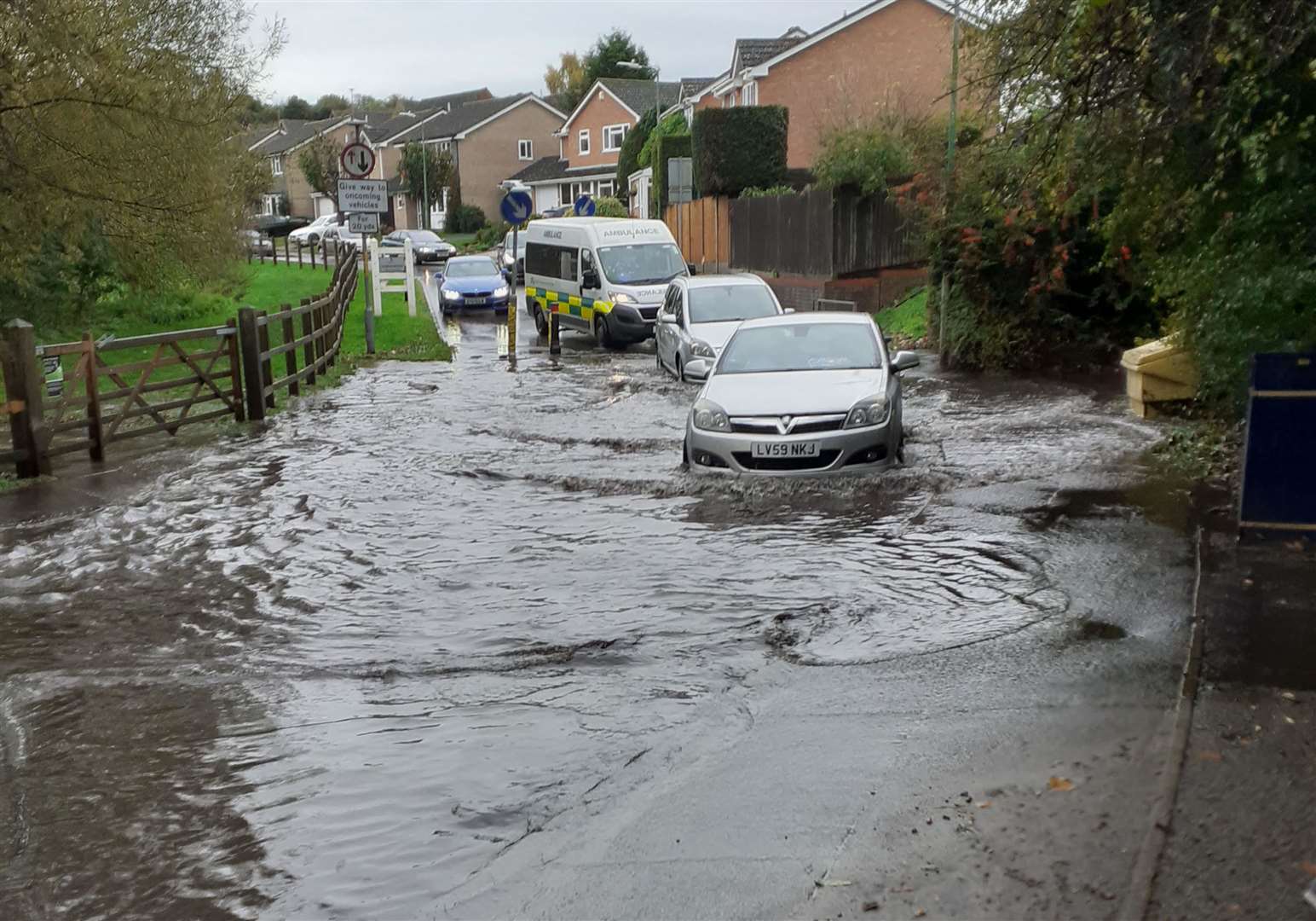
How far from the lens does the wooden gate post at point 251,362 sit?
16219 mm

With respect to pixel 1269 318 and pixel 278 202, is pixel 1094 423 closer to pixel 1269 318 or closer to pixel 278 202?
pixel 1269 318

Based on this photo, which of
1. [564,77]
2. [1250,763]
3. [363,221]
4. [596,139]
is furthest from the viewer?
[564,77]

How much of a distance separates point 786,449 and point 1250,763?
6.35m

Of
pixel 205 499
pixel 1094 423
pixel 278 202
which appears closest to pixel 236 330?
pixel 205 499

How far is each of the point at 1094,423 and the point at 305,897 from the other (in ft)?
39.6

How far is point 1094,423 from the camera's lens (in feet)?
48.1

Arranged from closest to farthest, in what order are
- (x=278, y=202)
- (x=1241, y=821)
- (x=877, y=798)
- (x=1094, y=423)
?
(x=1241, y=821) → (x=877, y=798) → (x=1094, y=423) → (x=278, y=202)

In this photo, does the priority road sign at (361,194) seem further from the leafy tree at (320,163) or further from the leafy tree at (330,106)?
the leafy tree at (330,106)

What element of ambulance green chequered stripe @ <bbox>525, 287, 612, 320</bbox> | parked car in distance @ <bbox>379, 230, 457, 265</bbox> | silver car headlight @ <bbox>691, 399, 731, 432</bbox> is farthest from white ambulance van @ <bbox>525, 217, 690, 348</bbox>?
parked car in distance @ <bbox>379, 230, 457, 265</bbox>

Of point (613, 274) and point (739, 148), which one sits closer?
point (613, 274)

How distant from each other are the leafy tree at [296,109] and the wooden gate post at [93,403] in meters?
136

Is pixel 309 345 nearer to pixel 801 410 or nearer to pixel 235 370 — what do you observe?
pixel 235 370

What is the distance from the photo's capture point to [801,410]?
11.2m

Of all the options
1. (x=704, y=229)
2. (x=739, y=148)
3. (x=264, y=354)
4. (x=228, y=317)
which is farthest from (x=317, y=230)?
(x=264, y=354)
